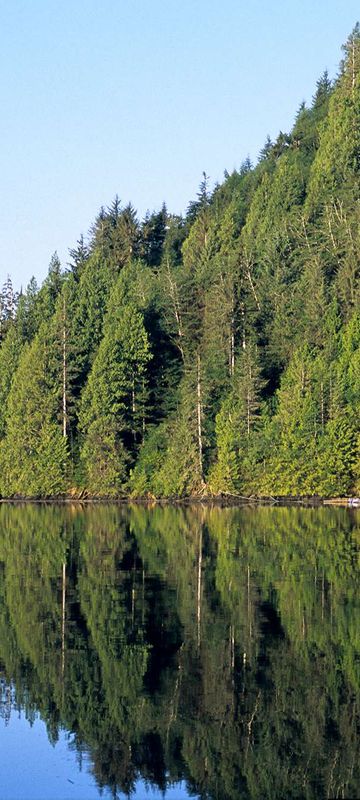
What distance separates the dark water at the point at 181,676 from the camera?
19406mm

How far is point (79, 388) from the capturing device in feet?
355

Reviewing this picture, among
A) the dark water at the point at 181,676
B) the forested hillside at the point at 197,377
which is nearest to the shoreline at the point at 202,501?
the forested hillside at the point at 197,377

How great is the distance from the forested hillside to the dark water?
47.2 m

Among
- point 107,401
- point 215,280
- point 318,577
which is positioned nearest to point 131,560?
A: point 318,577

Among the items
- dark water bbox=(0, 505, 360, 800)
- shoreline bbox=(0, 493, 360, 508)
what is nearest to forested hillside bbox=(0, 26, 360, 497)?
shoreline bbox=(0, 493, 360, 508)

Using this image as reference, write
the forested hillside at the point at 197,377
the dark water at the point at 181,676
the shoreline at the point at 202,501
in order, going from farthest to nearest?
the forested hillside at the point at 197,377
the shoreline at the point at 202,501
the dark water at the point at 181,676

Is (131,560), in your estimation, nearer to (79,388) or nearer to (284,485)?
(284,485)

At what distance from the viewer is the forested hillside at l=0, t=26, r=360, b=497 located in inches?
3713

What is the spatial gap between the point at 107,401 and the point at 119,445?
3.81m

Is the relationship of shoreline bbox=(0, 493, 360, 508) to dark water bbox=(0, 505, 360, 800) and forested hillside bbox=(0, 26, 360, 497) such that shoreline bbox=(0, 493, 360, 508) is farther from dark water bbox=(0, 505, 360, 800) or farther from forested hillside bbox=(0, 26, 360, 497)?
dark water bbox=(0, 505, 360, 800)

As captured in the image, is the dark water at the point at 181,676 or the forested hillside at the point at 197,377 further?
the forested hillside at the point at 197,377

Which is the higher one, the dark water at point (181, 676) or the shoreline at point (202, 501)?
the shoreline at point (202, 501)

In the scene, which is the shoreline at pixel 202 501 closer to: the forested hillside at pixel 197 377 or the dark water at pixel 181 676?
the forested hillside at pixel 197 377

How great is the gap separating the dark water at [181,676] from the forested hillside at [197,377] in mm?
47209
